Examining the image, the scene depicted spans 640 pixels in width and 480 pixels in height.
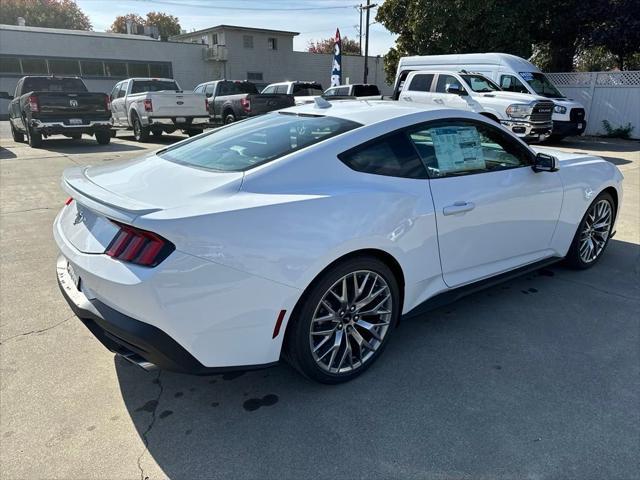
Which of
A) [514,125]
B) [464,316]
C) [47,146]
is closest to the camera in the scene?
[464,316]

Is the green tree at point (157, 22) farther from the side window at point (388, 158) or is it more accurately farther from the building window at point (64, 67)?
the side window at point (388, 158)

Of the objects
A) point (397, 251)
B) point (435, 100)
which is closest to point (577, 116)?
point (435, 100)

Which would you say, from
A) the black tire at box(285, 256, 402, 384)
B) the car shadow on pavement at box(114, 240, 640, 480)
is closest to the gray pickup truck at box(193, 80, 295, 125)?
the car shadow on pavement at box(114, 240, 640, 480)

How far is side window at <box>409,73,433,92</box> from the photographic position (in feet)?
47.2

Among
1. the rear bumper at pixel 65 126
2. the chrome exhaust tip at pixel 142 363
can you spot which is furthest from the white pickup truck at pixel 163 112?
the chrome exhaust tip at pixel 142 363

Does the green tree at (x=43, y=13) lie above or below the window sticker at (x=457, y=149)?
above

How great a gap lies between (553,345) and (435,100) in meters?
12.0

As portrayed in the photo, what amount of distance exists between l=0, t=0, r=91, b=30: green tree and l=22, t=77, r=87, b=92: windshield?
167ft

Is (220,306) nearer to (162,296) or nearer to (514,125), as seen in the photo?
(162,296)

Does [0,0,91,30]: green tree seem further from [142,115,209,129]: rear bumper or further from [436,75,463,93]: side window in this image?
[436,75,463,93]: side window

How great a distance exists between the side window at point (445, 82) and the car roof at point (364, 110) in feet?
36.9

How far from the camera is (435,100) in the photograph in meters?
14.1

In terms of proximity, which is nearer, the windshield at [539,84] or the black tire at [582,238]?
the black tire at [582,238]

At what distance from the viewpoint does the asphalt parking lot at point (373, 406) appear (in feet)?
7.35
